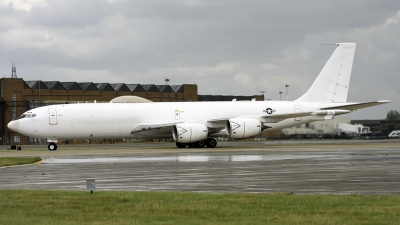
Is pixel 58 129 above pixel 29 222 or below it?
above

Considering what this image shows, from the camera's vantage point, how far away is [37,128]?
49.4m

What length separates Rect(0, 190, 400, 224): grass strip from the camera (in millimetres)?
11914

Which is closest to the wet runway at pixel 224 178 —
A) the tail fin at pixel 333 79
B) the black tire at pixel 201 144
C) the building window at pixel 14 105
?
the black tire at pixel 201 144

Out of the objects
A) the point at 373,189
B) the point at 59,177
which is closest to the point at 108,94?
the point at 59,177

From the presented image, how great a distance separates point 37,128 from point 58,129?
5.33 ft

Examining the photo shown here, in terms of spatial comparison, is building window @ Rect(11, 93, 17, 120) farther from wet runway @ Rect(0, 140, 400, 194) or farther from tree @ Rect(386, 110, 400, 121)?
wet runway @ Rect(0, 140, 400, 194)

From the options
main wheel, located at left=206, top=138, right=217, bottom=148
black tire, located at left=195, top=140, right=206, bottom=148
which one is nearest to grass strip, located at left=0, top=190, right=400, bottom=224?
black tire, located at left=195, top=140, right=206, bottom=148

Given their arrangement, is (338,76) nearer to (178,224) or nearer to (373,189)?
(373,189)

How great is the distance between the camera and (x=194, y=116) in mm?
52875

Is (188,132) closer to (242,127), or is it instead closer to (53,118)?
(242,127)

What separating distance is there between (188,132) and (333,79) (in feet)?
49.8

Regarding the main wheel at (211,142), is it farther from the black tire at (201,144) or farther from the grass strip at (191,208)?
the grass strip at (191,208)

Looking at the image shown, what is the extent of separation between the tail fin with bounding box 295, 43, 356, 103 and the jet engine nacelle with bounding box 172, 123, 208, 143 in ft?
40.0

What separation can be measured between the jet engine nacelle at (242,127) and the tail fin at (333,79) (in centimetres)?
763
